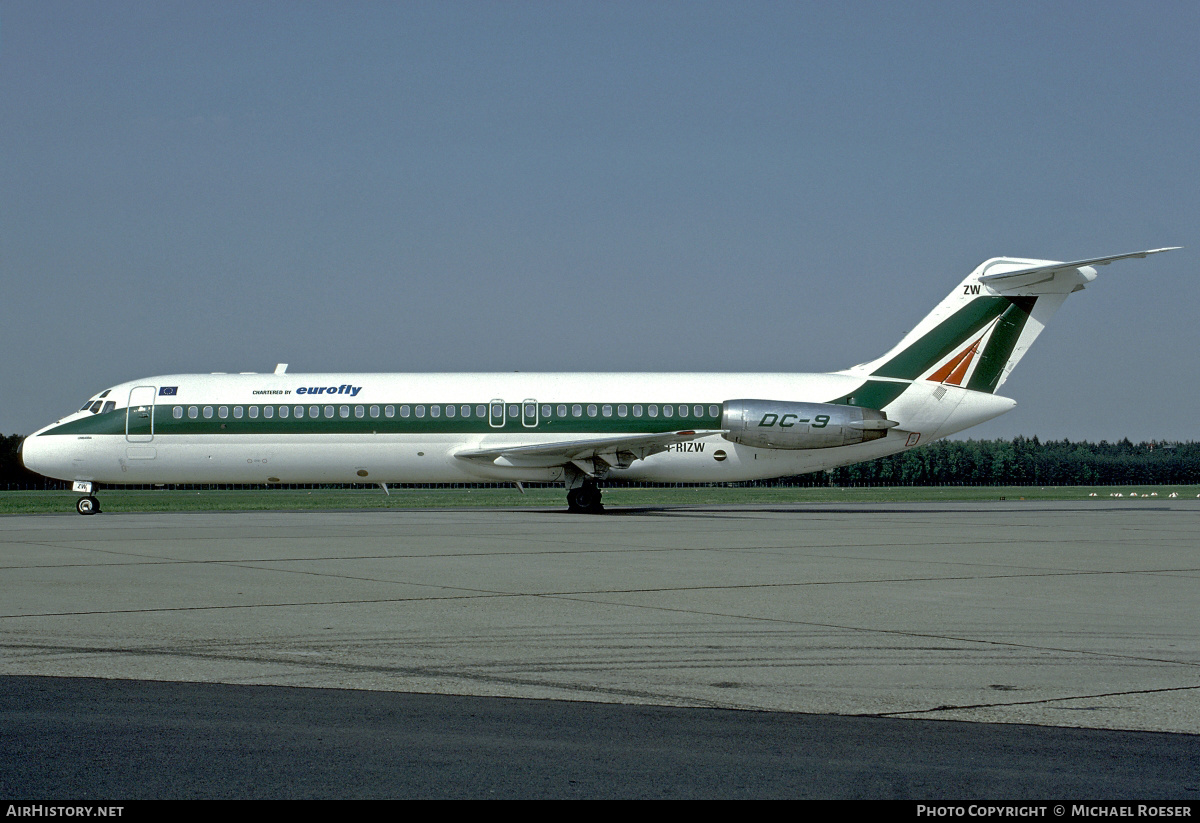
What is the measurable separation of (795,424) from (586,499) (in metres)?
5.84

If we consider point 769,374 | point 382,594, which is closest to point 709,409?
point 769,374

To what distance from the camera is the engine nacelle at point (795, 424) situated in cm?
2994

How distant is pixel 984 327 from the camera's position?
30.3 m

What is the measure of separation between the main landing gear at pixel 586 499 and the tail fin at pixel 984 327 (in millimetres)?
8291

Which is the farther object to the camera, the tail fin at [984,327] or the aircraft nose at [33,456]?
the aircraft nose at [33,456]

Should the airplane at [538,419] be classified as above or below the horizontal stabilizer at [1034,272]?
below

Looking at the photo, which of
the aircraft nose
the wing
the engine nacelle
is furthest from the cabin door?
the engine nacelle

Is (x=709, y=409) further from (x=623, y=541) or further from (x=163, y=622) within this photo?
(x=163, y=622)

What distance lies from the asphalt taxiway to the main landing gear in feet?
35.7

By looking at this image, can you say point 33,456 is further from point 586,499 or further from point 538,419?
point 586,499

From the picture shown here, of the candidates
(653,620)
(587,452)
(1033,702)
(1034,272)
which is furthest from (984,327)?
(1033,702)

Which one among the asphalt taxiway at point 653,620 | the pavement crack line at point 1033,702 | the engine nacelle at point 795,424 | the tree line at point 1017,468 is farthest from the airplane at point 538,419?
the tree line at point 1017,468

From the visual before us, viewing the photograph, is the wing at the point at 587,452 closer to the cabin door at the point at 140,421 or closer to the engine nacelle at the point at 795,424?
the engine nacelle at the point at 795,424
